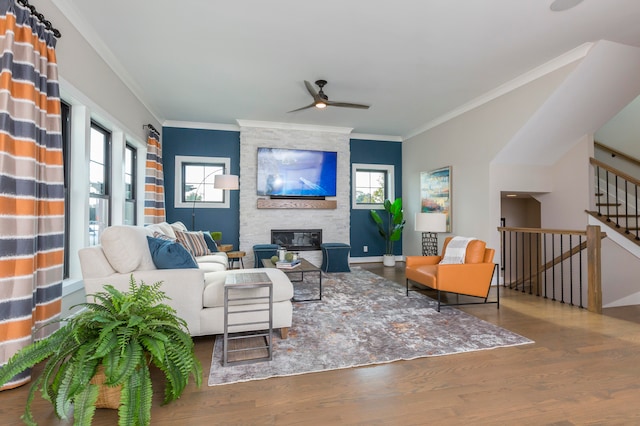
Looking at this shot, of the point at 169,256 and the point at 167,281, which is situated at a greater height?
the point at 169,256

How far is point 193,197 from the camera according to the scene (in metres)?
6.71

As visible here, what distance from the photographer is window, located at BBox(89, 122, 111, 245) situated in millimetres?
3984

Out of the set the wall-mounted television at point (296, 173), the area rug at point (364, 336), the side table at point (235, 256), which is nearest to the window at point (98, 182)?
the side table at point (235, 256)

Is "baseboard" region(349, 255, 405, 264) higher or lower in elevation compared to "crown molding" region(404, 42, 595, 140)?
lower

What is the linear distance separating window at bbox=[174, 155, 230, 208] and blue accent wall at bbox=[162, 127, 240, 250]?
0.30 ft

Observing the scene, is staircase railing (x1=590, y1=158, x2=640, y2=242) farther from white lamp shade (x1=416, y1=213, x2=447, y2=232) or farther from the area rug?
the area rug

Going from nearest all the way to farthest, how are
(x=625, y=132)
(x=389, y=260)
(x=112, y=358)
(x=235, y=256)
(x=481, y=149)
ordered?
A: (x=112, y=358) → (x=481, y=149) → (x=625, y=132) → (x=235, y=256) → (x=389, y=260)

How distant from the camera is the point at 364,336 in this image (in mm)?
2932

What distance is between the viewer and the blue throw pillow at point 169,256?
274 centimetres

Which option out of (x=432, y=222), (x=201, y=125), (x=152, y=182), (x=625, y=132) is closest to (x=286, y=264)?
(x=432, y=222)

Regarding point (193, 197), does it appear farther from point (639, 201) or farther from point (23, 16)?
point (639, 201)

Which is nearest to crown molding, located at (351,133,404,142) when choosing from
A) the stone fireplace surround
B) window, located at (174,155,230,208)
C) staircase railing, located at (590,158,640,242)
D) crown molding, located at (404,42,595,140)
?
the stone fireplace surround

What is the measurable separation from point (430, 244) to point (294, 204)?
9.14 feet

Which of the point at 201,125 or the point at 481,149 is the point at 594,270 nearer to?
the point at 481,149
